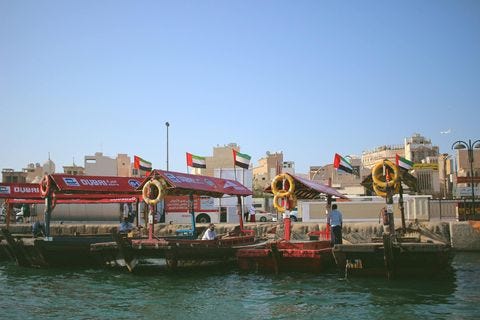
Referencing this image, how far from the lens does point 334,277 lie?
Result: 16.6 metres

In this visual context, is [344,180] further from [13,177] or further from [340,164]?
[13,177]

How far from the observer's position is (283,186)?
17734mm

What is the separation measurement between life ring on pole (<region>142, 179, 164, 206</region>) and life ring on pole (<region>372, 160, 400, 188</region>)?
726cm

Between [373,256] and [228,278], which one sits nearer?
[373,256]

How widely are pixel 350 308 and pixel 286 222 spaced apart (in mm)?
5406

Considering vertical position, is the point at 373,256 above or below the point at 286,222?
below

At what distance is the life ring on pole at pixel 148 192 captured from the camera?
17.7 meters

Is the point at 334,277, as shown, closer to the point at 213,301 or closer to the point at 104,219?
the point at 213,301

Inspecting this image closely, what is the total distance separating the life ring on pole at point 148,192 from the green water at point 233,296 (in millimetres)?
2545

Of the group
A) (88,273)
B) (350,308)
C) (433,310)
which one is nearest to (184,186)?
(88,273)

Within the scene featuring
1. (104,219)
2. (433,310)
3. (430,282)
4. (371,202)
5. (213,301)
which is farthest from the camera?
(104,219)

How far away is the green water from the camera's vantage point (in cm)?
1195

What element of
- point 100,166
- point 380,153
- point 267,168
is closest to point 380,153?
point 380,153

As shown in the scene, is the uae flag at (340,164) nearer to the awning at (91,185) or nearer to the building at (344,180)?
the awning at (91,185)
